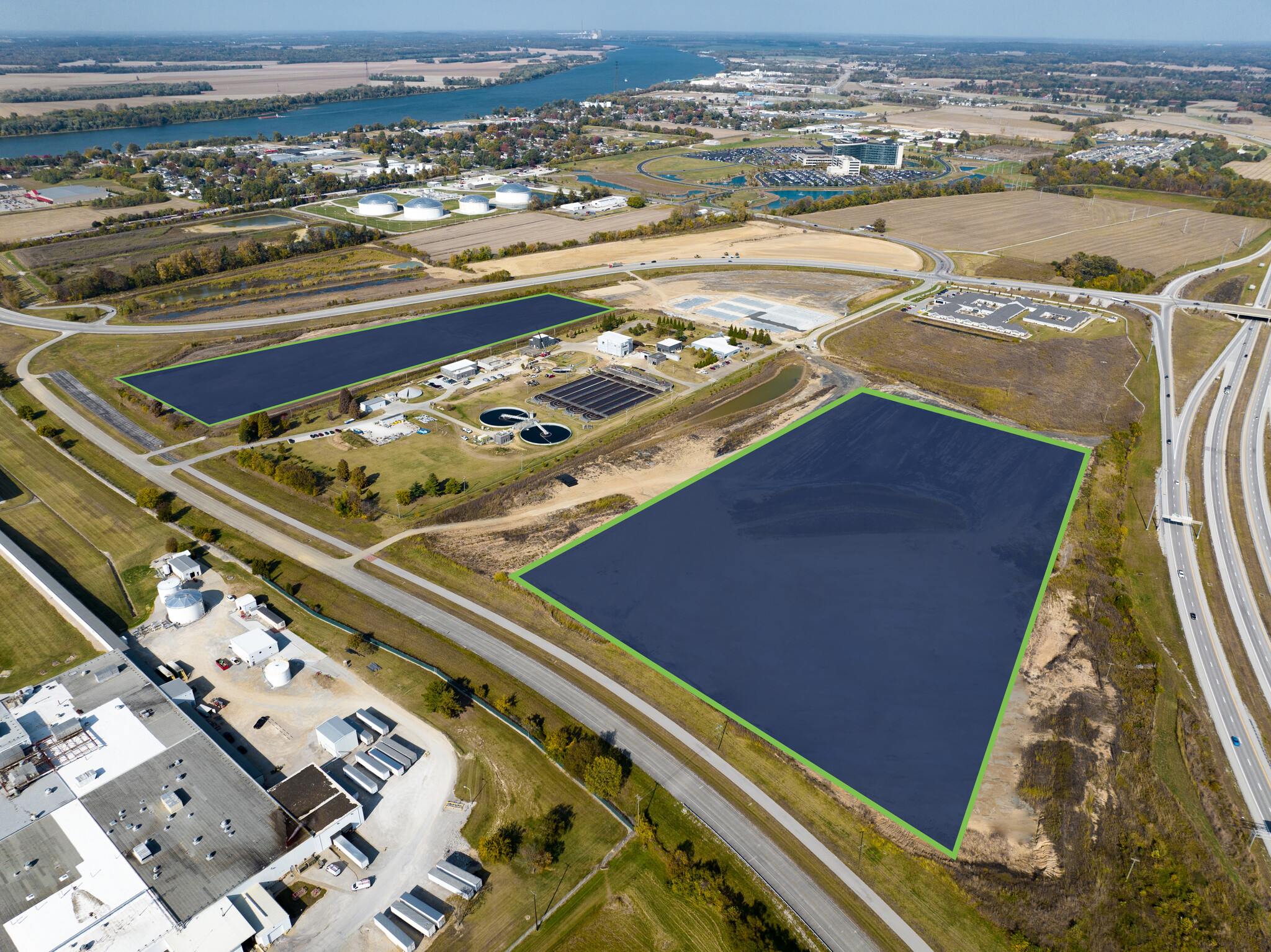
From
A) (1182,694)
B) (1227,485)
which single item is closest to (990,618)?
(1182,694)

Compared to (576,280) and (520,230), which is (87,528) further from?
(520,230)

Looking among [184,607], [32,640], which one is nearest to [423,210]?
[184,607]

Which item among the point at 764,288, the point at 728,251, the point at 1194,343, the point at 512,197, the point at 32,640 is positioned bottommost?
the point at 32,640

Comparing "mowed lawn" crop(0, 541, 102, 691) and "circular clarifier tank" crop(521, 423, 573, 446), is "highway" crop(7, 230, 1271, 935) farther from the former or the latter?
"circular clarifier tank" crop(521, 423, 573, 446)

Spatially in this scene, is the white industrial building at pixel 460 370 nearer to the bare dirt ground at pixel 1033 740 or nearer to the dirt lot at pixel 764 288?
the dirt lot at pixel 764 288

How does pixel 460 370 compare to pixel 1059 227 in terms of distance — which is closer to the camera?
pixel 460 370

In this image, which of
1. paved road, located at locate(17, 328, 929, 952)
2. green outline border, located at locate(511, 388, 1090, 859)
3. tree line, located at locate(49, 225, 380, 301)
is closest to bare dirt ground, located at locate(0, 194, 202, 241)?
tree line, located at locate(49, 225, 380, 301)

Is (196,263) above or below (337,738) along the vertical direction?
above
